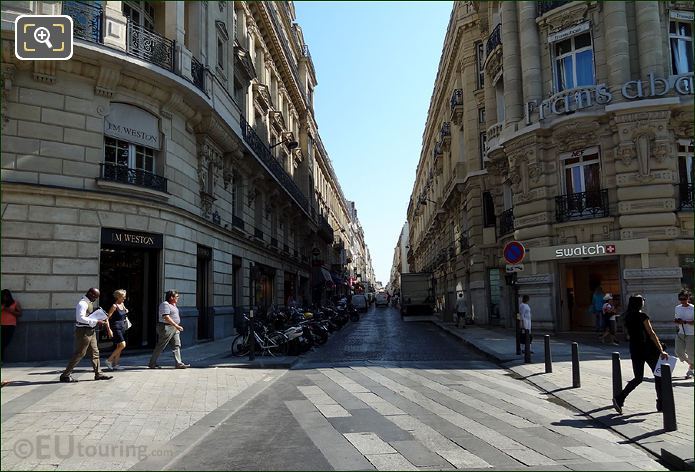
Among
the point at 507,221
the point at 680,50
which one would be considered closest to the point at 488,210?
the point at 507,221

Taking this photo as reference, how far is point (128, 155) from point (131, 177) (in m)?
0.72

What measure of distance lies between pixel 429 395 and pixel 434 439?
2739mm

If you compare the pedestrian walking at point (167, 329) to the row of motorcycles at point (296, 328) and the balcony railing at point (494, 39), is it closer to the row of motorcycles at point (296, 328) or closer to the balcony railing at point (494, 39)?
the row of motorcycles at point (296, 328)

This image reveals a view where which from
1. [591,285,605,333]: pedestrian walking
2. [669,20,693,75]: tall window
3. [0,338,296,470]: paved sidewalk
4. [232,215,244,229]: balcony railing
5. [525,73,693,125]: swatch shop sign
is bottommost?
[0,338,296,470]: paved sidewalk

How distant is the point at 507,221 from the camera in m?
23.4

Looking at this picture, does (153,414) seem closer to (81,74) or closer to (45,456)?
(45,456)

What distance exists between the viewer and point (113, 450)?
5.66 metres

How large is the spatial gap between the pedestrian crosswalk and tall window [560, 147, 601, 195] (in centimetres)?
1105

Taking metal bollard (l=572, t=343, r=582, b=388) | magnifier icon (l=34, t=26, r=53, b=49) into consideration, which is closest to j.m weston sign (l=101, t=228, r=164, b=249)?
magnifier icon (l=34, t=26, r=53, b=49)

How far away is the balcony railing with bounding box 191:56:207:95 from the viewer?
17250mm

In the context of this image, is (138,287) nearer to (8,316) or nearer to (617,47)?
(8,316)

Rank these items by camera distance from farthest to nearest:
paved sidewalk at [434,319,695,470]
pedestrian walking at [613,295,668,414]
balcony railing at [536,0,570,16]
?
balcony railing at [536,0,570,16], pedestrian walking at [613,295,668,414], paved sidewalk at [434,319,695,470]

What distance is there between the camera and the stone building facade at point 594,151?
1739 cm

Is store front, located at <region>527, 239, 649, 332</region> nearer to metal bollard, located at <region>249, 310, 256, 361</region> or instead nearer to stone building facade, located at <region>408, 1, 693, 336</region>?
stone building facade, located at <region>408, 1, 693, 336</region>
